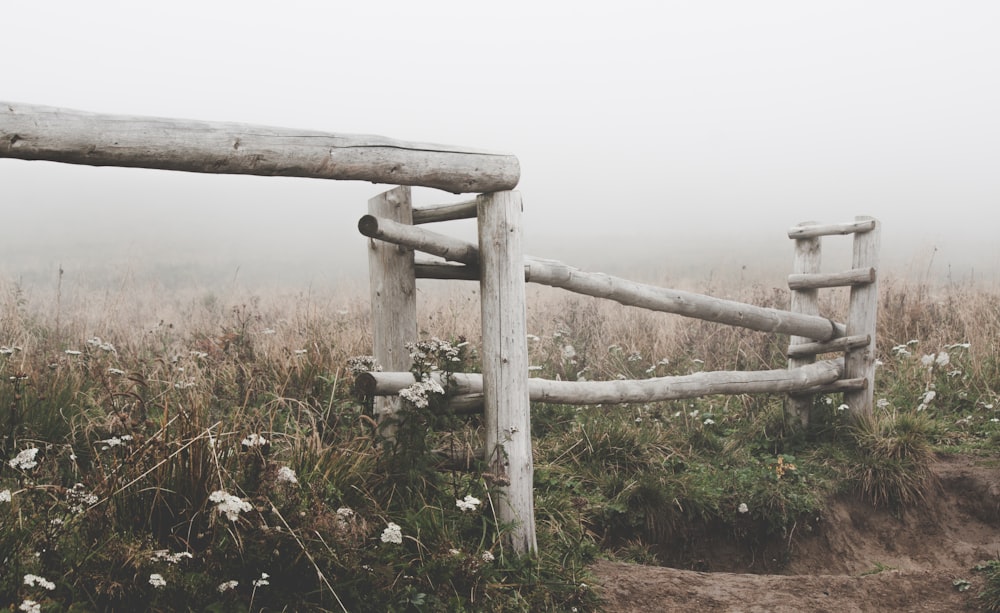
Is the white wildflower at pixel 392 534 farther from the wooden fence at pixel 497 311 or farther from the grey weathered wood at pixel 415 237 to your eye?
the grey weathered wood at pixel 415 237

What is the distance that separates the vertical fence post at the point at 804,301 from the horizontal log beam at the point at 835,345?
0.23 ft

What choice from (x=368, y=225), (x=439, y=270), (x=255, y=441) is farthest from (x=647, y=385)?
(x=255, y=441)

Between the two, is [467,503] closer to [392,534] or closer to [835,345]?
[392,534]

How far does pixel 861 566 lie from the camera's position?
5.76 metres

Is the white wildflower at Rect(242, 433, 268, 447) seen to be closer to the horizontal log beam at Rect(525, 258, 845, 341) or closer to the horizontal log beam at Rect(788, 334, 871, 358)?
the horizontal log beam at Rect(525, 258, 845, 341)

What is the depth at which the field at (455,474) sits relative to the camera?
132 inches

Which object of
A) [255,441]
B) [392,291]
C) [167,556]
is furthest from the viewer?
[392,291]

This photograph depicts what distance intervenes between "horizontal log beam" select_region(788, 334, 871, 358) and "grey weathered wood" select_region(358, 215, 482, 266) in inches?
143

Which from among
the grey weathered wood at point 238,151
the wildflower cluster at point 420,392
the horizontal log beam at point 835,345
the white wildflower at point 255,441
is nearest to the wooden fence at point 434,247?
the grey weathered wood at point 238,151

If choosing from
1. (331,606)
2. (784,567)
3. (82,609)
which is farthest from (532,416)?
(82,609)

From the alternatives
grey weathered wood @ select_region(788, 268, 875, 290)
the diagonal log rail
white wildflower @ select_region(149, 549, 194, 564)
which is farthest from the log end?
grey weathered wood @ select_region(788, 268, 875, 290)

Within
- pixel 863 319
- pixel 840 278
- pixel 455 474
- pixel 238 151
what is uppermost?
pixel 238 151

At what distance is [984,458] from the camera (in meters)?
6.41

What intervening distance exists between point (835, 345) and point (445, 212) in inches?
146
